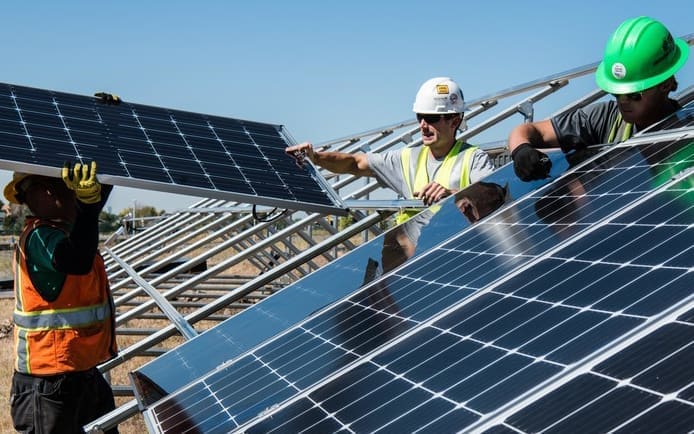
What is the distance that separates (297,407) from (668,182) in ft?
4.62

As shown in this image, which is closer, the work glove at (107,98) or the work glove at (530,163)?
the work glove at (530,163)

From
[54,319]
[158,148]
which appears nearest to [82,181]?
[54,319]

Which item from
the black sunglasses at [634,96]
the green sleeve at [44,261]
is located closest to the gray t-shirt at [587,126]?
the black sunglasses at [634,96]

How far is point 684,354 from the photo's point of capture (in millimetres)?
1645

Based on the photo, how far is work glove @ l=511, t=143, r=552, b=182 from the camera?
389cm

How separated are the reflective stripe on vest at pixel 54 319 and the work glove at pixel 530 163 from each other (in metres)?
2.46

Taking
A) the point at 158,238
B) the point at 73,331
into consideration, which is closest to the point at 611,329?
the point at 73,331

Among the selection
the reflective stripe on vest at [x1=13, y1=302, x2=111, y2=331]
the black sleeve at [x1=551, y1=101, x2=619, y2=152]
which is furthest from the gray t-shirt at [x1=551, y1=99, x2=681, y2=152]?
the reflective stripe on vest at [x1=13, y1=302, x2=111, y2=331]

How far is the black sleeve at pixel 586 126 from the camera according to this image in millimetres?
4051

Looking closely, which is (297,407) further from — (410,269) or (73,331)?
(73,331)

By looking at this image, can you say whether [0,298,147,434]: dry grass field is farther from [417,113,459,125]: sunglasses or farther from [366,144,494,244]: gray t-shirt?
[417,113,459,125]: sunglasses

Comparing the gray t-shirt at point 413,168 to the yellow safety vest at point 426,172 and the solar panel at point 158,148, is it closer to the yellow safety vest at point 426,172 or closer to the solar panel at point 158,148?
the yellow safety vest at point 426,172

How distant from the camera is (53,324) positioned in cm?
459

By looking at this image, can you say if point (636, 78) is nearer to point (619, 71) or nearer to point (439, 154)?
point (619, 71)
